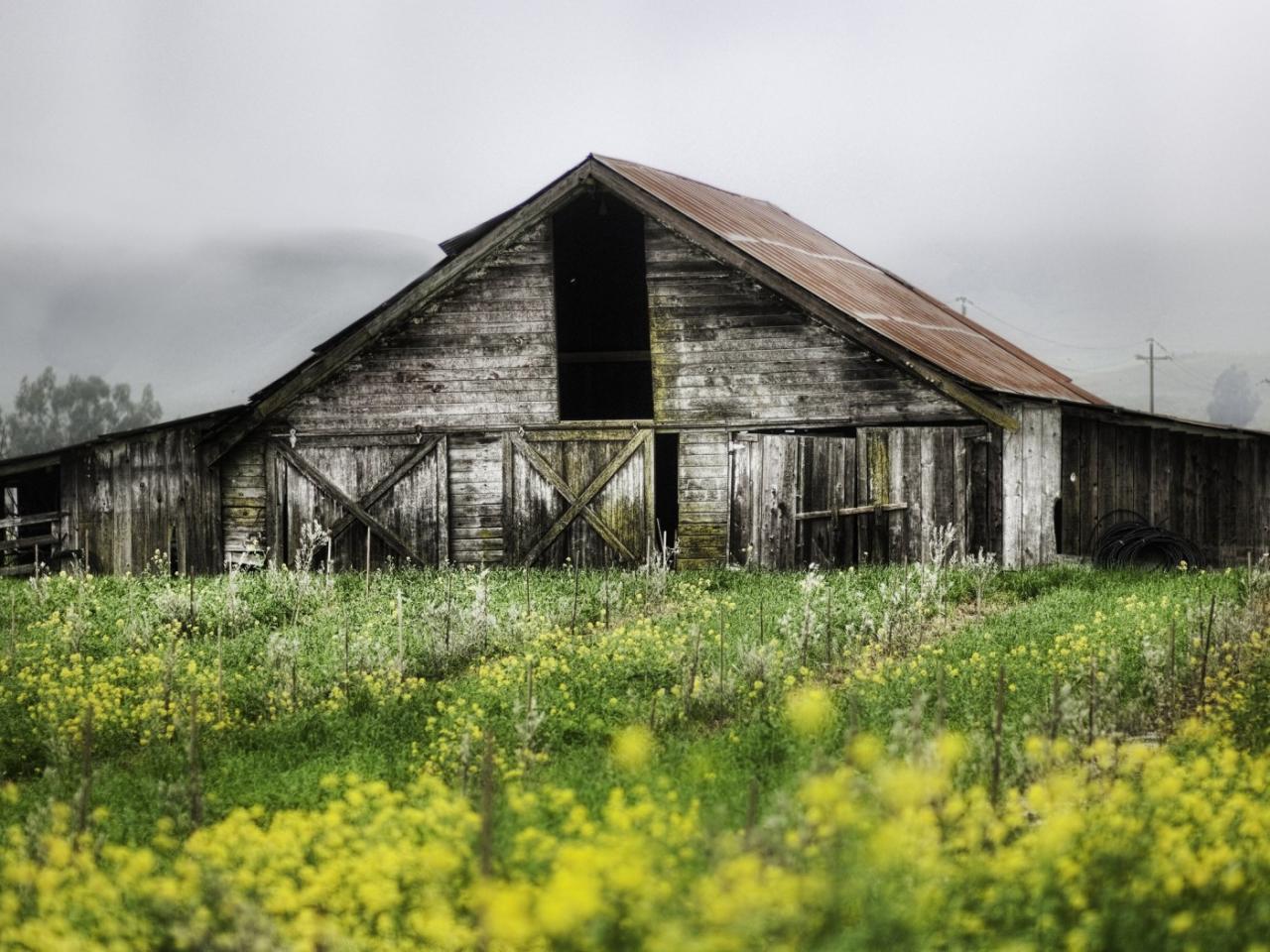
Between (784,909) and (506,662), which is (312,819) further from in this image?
(506,662)

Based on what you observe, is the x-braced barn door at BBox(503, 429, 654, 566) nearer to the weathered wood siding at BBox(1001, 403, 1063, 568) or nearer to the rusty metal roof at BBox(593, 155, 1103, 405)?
the rusty metal roof at BBox(593, 155, 1103, 405)

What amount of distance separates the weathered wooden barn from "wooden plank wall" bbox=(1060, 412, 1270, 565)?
0.03 m

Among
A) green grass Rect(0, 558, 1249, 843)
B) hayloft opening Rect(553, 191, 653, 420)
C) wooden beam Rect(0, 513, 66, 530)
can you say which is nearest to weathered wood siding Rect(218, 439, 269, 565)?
wooden beam Rect(0, 513, 66, 530)

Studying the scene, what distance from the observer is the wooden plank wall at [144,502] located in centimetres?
1967

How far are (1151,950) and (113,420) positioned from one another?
132 m

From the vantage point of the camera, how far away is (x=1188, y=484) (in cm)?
1889

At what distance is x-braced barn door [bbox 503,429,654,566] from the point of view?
18.7 metres

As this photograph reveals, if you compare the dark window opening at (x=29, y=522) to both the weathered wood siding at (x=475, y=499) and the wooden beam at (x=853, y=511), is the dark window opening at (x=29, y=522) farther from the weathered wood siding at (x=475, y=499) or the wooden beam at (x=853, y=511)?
the wooden beam at (x=853, y=511)

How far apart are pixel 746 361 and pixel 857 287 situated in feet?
15.4

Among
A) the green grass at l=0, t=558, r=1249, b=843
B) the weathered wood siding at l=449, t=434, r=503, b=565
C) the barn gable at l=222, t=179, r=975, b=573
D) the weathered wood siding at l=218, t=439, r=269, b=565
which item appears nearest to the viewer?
the green grass at l=0, t=558, r=1249, b=843

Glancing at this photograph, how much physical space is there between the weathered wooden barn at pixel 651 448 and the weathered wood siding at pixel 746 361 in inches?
1.2

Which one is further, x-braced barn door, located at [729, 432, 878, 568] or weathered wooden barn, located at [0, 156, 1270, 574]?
x-braced barn door, located at [729, 432, 878, 568]

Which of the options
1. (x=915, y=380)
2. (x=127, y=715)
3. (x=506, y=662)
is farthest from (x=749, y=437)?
(x=127, y=715)

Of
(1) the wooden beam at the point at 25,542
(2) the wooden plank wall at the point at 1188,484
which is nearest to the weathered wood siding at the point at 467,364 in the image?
(1) the wooden beam at the point at 25,542
